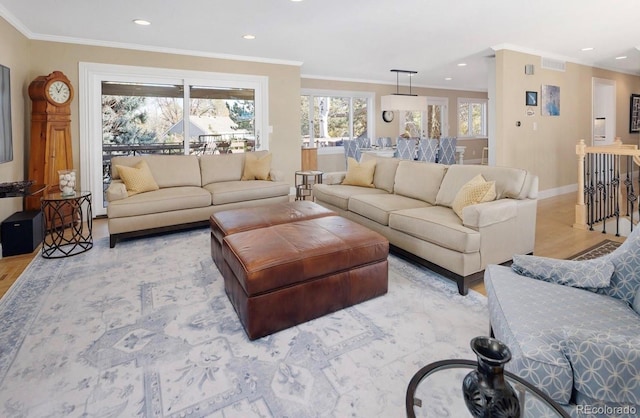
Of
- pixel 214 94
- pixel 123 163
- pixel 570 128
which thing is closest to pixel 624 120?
pixel 570 128

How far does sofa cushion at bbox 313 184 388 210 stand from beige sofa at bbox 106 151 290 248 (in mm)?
698

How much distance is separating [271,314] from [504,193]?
85.2 inches

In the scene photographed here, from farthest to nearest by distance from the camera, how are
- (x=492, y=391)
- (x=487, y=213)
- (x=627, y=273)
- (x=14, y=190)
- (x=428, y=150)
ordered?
(x=428, y=150), (x=14, y=190), (x=487, y=213), (x=627, y=273), (x=492, y=391)

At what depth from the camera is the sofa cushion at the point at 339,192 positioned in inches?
161

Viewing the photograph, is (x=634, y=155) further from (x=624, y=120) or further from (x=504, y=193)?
(x=624, y=120)

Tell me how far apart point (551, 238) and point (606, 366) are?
349 centimetres

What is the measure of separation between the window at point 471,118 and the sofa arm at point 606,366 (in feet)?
35.9

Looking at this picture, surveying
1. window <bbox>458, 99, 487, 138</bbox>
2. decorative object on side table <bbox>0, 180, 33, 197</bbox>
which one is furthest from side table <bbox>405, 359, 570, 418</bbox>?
window <bbox>458, 99, 487, 138</bbox>

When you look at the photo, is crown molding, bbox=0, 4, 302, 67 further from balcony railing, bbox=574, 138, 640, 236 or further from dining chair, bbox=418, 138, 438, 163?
balcony railing, bbox=574, 138, 640, 236

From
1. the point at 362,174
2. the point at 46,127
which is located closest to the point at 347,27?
the point at 362,174

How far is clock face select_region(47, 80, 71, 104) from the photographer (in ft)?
14.2

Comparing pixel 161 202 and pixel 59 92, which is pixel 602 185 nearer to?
pixel 161 202

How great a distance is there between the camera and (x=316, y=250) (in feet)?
7.45

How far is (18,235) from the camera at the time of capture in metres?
3.54
